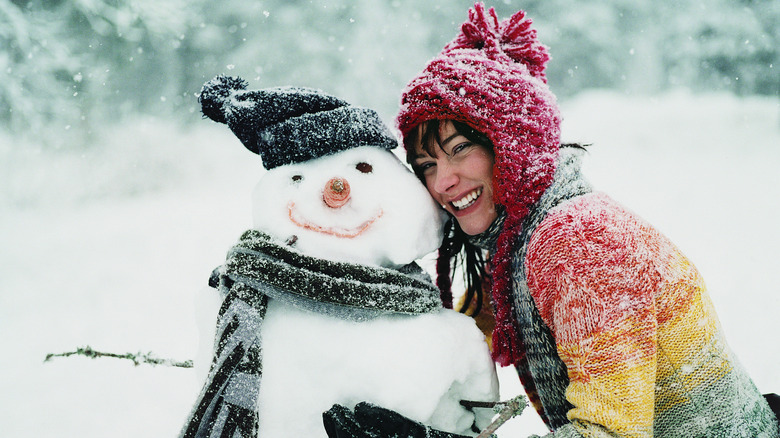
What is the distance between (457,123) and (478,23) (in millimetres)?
272

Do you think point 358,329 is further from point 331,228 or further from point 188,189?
point 188,189

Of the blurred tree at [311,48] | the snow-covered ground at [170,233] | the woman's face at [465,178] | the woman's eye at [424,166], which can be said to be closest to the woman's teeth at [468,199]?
the woman's face at [465,178]

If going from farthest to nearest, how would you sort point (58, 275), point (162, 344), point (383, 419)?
point (58, 275)
point (162, 344)
point (383, 419)

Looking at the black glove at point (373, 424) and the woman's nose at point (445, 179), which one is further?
the woman's nose at point (445, 179)

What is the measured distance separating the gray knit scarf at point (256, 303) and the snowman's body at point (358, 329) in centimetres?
2

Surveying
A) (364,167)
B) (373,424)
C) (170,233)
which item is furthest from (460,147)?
(170,233)

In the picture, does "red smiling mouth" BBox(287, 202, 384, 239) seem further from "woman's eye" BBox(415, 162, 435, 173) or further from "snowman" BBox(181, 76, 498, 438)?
"woman's eye" BBox(415, 162, 435, 173)

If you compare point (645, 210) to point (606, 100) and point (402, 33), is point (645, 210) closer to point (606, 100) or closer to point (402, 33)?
point (606, 100)

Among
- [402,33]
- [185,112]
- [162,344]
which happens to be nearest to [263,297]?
[162,344]

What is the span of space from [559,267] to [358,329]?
34cm

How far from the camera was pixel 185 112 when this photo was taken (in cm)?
303

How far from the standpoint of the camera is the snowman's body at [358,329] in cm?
81

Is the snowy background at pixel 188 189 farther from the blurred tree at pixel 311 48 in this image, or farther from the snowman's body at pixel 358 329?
the snowman's body at pixel 358 329

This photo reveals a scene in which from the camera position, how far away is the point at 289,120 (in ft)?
2.99
